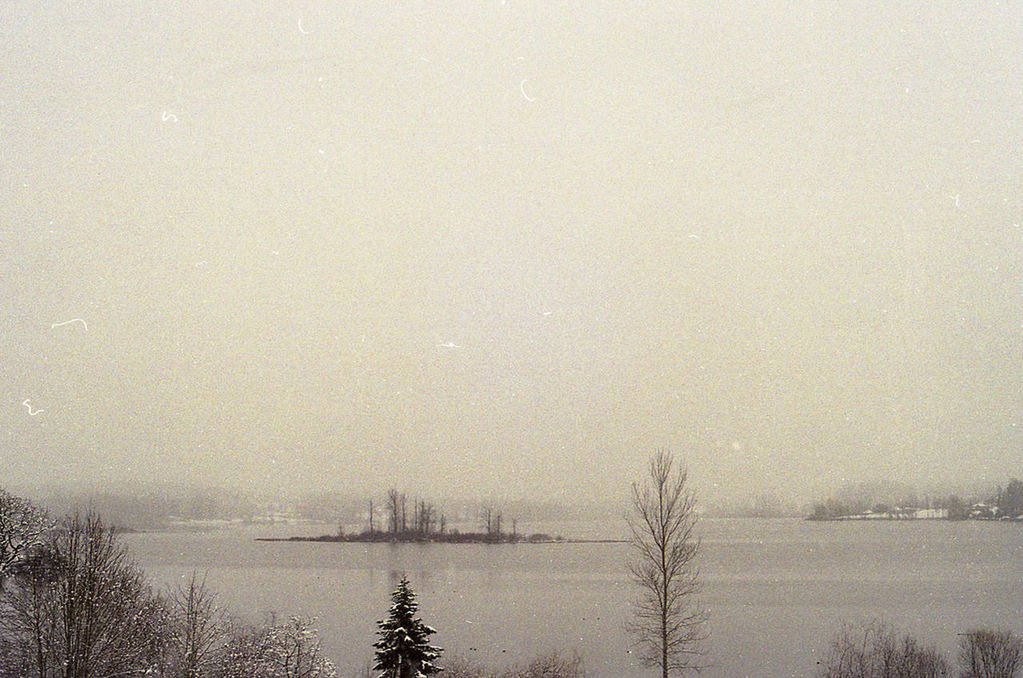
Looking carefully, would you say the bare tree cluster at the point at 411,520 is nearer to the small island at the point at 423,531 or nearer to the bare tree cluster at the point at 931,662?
the small island at the point at 423,531

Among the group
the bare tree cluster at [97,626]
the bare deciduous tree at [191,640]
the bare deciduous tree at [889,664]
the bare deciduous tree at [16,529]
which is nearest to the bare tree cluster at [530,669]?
the bare tree cluster at [97,626]

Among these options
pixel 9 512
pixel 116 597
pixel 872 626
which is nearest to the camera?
pixel 116 597

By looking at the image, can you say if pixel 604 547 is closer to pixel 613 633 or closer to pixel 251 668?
pixel 613 633

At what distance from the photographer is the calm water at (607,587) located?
27438mm

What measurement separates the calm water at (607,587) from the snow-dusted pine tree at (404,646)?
1085 cm

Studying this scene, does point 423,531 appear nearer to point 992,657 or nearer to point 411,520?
point 411,520

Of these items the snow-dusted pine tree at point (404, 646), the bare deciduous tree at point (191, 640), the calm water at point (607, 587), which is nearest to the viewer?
the snow-dusted pine tree at point (404, 646)

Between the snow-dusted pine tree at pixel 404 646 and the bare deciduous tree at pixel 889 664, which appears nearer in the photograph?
the snow-dusted pine tree at pixel 404 646

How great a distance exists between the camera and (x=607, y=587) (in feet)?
150

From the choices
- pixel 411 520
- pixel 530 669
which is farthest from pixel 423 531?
pixel 530 669

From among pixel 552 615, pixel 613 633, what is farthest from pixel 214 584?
pixel 613 633

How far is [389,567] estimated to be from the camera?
57594mm

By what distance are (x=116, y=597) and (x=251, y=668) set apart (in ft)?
10.8

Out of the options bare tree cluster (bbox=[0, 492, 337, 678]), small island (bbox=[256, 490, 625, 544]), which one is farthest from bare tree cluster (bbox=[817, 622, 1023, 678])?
small island (bbox=[256, 490, 625, 544])
